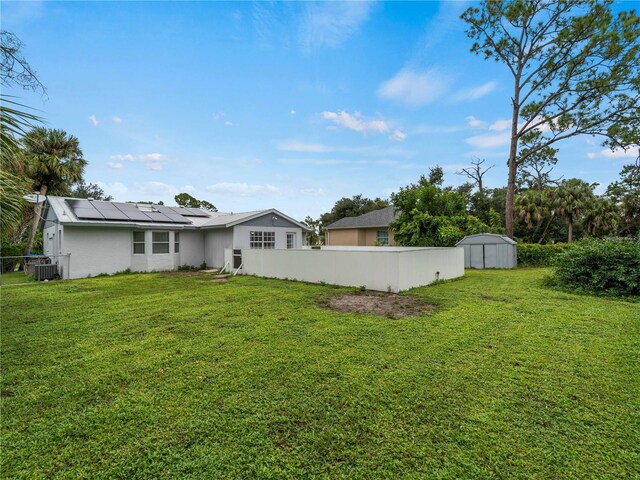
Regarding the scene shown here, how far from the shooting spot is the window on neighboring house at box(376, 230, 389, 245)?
24.0m

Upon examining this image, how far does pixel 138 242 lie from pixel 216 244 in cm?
343

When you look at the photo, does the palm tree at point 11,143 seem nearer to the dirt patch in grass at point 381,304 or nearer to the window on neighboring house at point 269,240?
the dirt patch in grass at point 381,304

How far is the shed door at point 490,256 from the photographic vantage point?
15148mm

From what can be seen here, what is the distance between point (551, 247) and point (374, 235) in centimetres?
1263

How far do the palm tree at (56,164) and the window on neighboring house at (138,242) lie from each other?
7078 millimetres

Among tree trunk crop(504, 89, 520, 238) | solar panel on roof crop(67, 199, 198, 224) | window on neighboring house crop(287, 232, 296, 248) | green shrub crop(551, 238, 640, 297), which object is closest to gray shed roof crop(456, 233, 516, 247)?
tree trunk crop(504, 89, 520, 238)

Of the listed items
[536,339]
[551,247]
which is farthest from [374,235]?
[536,339]

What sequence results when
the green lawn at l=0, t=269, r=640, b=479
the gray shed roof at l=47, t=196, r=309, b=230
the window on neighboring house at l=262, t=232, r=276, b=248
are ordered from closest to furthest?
1. the green lawn at l=0, t=269, r=640, b=479
2. the gray shed roof at l=47, t=196, r=309, b=230
3. the window on neighboring house at l=262, t=232, r=276, b=248

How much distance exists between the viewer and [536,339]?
168 inches

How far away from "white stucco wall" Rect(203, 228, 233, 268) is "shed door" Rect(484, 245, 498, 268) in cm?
1340

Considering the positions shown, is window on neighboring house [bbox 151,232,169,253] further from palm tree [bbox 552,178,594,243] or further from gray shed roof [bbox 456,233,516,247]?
palm tree [bbox 552,178,594,243]

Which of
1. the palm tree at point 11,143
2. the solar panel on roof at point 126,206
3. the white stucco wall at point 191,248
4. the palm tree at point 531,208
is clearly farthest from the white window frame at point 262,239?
the palm tree at point 531,208

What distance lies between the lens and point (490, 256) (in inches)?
602

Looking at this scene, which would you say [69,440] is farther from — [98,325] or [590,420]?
[590,420]
